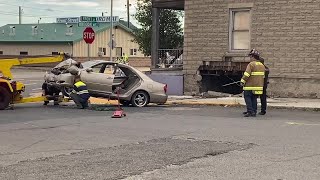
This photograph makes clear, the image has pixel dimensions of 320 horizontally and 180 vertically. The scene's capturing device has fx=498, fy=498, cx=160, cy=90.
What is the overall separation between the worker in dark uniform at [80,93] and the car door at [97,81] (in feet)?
1.48

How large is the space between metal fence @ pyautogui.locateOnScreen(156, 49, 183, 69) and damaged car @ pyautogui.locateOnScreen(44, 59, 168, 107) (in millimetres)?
5139

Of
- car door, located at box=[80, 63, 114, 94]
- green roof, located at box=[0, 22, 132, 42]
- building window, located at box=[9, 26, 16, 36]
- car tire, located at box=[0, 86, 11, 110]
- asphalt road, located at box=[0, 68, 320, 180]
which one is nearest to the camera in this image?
asphalt road, located at box=[0, 68, 320, 180]

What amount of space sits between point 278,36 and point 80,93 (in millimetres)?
7514

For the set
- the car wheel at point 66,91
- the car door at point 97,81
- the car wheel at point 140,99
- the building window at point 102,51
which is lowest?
the car wheel at point 140,99

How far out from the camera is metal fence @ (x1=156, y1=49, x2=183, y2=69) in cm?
2177

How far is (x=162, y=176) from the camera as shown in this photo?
6.39m

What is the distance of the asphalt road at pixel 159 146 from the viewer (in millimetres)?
6617

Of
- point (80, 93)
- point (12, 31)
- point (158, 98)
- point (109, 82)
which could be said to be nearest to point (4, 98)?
point (80, 93)

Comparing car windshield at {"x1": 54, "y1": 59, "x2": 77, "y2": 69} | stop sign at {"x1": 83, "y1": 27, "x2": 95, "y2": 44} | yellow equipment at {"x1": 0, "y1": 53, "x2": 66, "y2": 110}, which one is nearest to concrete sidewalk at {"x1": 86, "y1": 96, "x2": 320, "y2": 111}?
car windshield at {"x1": 54, "y1": 59, "x2": 77, "y2": 69}

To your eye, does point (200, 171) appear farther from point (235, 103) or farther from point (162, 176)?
point (235, 103)

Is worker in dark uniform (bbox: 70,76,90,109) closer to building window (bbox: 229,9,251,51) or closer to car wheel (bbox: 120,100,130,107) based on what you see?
car wheel (bbox: 120,100,130,107)

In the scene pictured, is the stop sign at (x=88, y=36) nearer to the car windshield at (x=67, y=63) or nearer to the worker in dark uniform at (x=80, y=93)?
the car windshield at (x=67, y=63)

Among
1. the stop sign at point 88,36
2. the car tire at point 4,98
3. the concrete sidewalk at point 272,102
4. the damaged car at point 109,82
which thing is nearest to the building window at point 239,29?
the concrete sidewalk at point 272,102

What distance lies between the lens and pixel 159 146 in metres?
→ 8.48
